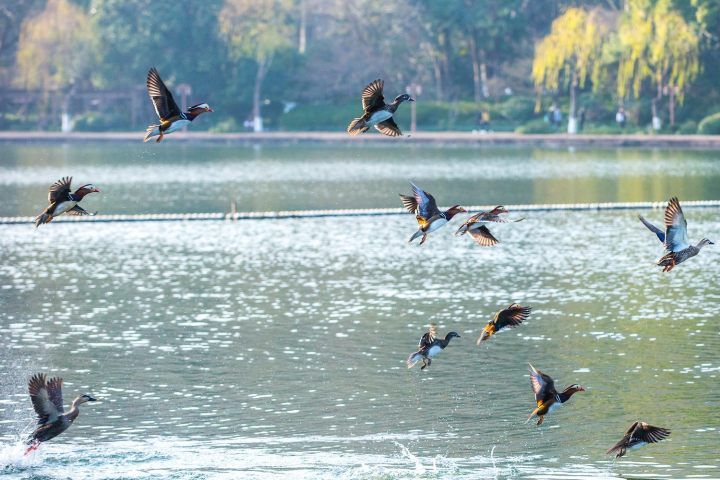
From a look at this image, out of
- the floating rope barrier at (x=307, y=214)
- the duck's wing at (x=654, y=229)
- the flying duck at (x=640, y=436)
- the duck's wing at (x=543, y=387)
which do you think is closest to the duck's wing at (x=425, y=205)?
the duck's wing at (x=543, y=387)

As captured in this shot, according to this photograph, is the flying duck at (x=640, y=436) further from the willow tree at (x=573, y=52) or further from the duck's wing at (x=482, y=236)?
the willow tree at (x=573, y=52)

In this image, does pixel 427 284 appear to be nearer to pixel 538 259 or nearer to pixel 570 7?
pixel 538 259

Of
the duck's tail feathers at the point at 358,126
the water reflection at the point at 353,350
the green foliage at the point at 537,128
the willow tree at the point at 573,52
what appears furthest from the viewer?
the green foliage at the point at 537,128

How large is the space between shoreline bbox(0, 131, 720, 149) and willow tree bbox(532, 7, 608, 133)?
3639 mm

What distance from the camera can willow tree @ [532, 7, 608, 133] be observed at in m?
83.2

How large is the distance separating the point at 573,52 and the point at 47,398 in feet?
234

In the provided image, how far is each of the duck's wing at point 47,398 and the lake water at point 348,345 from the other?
7.00 feet

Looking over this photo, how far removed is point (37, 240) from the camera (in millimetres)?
41750

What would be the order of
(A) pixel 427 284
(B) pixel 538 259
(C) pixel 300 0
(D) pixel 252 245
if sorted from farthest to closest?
(C) pixel 300 0 → (D) pixel 252 245 → (B) pixel 538 259 → (A) pixel 427 284

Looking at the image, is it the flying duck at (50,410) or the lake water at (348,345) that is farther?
the lake water at (348,345)

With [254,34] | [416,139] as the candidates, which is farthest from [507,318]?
[254,34]

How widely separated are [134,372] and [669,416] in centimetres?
856

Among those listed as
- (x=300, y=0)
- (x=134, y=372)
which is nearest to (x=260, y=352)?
(x=134, y=372)

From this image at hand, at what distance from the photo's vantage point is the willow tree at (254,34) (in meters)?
93.9
